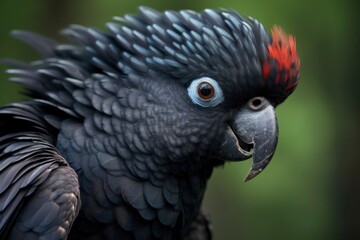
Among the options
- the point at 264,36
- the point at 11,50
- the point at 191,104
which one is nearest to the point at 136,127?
the point at 191,104

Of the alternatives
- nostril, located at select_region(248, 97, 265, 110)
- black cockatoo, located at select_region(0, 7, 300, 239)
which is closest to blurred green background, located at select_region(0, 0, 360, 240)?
black cockatoo, located at select_region(0, 7, 300, 239)

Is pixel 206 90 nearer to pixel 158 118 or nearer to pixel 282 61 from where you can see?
pixel 158 118

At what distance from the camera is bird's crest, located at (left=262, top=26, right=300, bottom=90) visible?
3572mm

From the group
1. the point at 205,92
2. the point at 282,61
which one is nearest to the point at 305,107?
the point at 282,61

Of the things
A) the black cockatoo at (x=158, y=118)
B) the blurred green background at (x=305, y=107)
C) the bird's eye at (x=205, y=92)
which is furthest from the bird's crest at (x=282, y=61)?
the blurred green background at (x=305, y=107)

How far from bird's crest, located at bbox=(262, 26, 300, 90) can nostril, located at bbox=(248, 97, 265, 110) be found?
0.45 feet

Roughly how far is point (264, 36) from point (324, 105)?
5.11 metres

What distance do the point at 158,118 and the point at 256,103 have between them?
1.96 feet

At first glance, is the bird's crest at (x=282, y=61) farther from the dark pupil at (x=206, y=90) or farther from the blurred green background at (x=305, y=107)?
the blurred green background at (x=305, y=107)

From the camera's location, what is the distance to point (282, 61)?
3602mm

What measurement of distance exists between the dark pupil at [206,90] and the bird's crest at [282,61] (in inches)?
13.2

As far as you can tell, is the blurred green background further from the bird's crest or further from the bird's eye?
the bird's eye

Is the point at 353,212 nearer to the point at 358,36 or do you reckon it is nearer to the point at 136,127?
the point at 358,36

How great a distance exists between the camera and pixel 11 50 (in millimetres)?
8008
